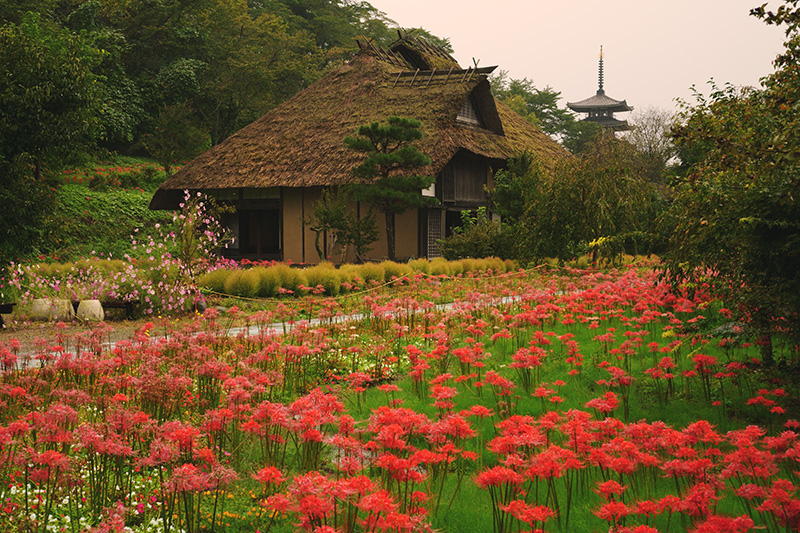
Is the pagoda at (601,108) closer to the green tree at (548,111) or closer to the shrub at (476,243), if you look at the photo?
the green tree at (548,111)

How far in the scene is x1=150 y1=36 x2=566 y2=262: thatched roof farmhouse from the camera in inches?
852

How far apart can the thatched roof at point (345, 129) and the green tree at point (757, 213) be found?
47.0 ft

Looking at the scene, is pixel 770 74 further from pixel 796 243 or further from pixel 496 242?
pixel 496 242

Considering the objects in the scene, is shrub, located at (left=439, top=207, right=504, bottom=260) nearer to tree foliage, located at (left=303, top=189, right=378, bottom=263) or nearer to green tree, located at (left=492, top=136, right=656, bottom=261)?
green tree, located at (left=492, top=136, right=656, bottom=261)

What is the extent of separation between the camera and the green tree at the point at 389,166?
18188 millimetres

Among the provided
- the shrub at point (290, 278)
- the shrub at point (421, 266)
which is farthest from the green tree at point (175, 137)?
the shrub at point (290, 278)

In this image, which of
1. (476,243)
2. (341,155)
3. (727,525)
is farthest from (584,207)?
(727,525)

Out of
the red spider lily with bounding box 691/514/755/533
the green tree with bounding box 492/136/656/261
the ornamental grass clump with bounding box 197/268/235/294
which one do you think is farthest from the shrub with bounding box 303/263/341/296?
the red spider lily with bounding box 691/514/755/533

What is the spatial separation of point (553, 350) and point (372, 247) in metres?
14.7

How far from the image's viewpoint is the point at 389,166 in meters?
18.9

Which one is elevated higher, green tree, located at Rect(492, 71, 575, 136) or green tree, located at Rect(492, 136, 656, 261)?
green tree, located at Rect(492, 71, 575, 136)

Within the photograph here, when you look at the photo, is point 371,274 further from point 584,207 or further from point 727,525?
point 727,525

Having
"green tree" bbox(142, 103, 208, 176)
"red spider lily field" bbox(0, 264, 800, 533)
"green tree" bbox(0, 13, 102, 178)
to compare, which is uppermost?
"green tree" bbox(142, 103, 208, 176)

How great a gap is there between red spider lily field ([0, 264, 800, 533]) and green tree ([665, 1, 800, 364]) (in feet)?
1.49
